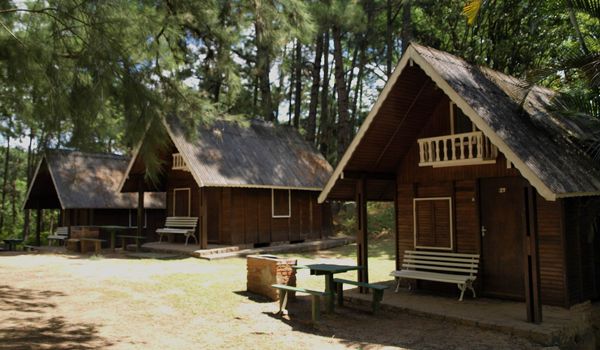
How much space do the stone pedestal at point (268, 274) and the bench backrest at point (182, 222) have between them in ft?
28.6

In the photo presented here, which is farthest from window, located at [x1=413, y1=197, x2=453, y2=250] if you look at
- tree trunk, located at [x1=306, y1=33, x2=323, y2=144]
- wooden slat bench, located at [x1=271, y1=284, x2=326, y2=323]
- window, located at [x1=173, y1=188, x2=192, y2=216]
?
tree trunk, located at [x1=306, y1=33, x2=323, y2=144]

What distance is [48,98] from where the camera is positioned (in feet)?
20.3

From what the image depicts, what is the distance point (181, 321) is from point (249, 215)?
10.2 m

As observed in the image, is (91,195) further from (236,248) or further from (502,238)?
(502,238)

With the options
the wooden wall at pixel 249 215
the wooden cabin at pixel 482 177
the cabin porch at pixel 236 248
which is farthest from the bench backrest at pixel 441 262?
Result: the wooden wall at pixel 249 215

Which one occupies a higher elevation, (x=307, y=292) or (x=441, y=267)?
(x=441, y=267)

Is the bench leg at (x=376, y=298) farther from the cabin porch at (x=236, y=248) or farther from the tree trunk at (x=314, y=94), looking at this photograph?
the tree trunk at (x=314, y=94)

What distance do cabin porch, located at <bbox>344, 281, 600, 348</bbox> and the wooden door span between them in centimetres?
31

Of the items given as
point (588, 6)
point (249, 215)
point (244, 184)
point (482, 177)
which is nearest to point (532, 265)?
point (482, 177)

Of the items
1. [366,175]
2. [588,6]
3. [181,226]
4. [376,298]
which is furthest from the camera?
[181,226]

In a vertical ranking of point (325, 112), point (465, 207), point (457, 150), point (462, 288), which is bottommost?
point (462, 288)

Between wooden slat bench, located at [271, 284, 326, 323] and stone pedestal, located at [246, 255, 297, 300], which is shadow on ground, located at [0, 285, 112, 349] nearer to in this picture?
wooden slat bench, located at [271, 284, 326, 323]

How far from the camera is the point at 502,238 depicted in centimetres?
928

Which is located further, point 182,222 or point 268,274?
point 182,222
